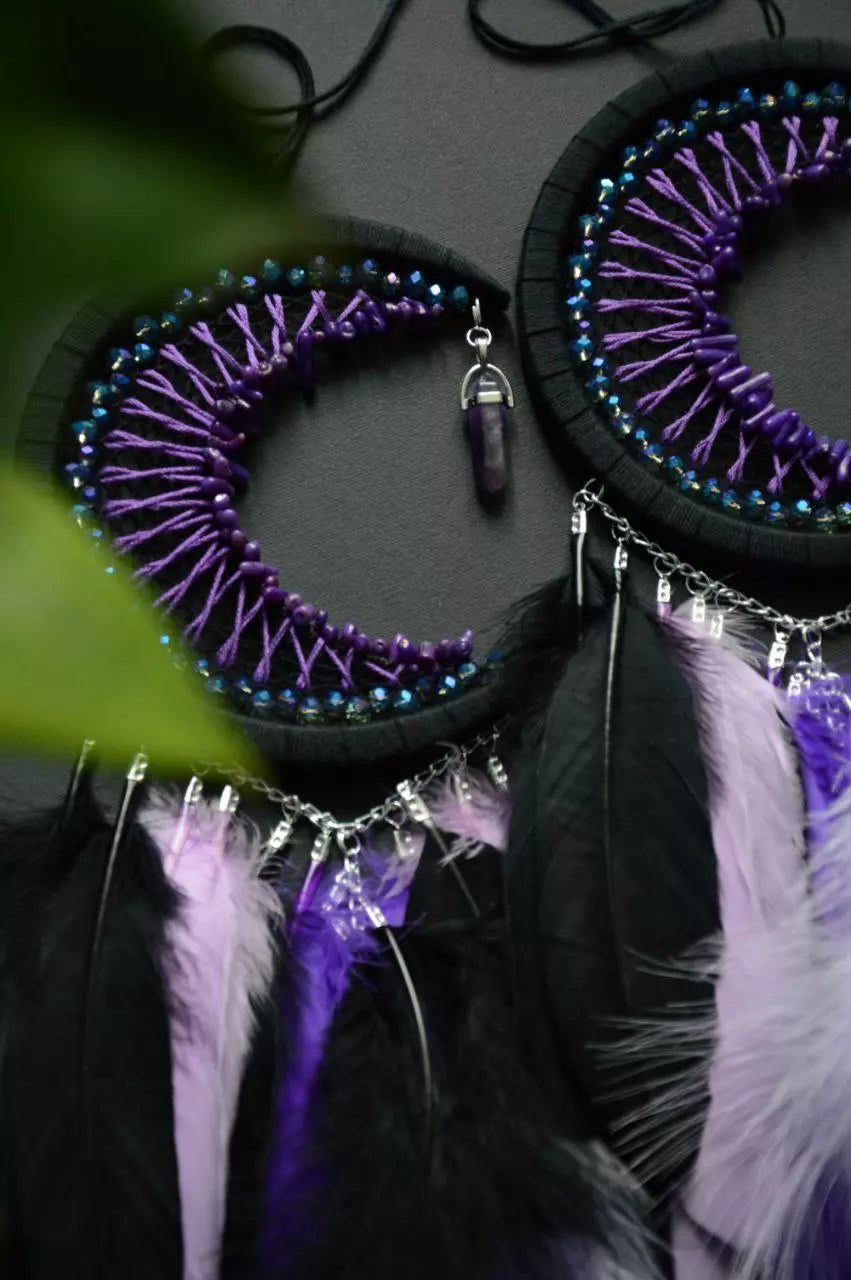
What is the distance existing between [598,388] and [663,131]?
0.23 meters

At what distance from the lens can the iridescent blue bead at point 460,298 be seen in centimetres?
87

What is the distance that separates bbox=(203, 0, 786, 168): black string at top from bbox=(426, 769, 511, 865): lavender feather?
1.74 feet

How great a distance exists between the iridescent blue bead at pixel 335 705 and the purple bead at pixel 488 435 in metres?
0.20

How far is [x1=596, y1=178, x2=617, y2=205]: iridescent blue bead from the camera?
88 cm

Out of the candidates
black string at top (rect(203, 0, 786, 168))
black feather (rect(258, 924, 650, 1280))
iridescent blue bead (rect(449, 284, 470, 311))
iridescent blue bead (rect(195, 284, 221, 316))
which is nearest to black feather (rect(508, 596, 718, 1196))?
black feather (rect(258, 924, 650, 1280))

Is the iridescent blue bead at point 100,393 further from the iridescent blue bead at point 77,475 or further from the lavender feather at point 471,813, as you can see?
the lavender feather at point 471,813

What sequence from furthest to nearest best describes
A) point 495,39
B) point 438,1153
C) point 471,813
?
point 495,39 → point 471,813 → point 438,1153

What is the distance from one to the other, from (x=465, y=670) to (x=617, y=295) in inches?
13.2

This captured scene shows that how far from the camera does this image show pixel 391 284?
2.84 feet

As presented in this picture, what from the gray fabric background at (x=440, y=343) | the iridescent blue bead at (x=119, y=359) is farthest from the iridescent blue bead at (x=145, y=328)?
the gray fabric background at (x=440, y=343)

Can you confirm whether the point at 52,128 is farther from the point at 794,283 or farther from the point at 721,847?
the point at 794,283

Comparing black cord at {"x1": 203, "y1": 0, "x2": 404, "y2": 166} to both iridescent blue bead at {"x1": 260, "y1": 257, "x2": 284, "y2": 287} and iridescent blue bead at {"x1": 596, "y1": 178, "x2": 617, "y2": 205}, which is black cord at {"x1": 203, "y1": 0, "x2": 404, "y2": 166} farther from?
iridescent blue bead at {"x1": 596, "y1": 178, "x2": 617, "y2": 205}

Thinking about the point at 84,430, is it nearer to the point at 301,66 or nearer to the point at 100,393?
the point at 100,393

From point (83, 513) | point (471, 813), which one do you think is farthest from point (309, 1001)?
point (83, 513)
